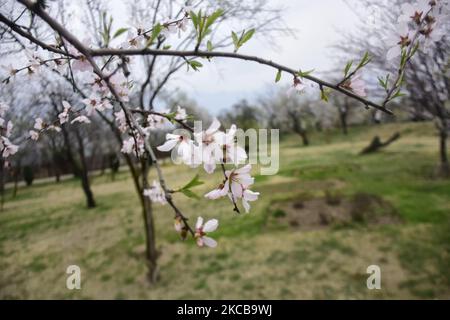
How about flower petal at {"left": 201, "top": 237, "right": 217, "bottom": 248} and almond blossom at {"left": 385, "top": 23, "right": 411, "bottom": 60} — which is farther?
almond blossom at {"left": 385, "top": 23, "right": 411, "bottom": 60}

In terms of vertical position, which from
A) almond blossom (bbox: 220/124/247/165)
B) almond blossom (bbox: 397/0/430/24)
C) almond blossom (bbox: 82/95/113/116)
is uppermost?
almond blossom (bbox: 397/0/430/24)

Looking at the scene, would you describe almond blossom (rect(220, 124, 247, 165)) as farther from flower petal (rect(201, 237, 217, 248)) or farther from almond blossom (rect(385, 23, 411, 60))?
almond blossom (rect(385, 23, 411, 60))

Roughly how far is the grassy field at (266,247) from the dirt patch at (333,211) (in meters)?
0.03

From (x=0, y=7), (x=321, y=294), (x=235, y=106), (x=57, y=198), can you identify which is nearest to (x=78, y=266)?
(x=321, y=294)

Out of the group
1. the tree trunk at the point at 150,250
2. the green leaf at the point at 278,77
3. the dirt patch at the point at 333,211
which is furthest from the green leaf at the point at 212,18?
the dirt patch at the point at 333,211

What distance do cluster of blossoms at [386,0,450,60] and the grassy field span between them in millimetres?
4828

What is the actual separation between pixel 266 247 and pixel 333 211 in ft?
8.22

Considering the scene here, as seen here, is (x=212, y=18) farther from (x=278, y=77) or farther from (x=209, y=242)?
(x=209, y=242)

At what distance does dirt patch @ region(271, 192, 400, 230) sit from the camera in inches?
323

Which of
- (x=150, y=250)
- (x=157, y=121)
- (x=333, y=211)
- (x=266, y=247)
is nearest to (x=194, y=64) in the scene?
(x=157, y=121)

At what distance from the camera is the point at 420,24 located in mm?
1127

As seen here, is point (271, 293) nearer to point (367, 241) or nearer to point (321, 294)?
point (321, 294)

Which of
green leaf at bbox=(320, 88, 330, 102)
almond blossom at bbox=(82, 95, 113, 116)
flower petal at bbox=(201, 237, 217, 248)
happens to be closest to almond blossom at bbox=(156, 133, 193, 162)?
flower petal at bbox=(201, 237, 217, 248)

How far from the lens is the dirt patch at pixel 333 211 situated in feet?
26.9
